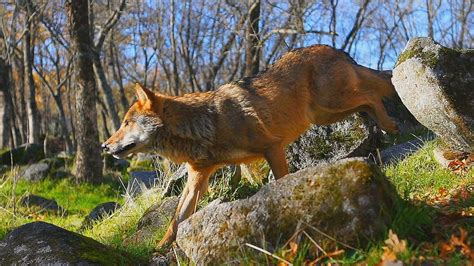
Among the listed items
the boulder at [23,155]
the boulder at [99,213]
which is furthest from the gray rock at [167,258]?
the boulder at [23,155]

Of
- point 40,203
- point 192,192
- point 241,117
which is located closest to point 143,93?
point 241,117

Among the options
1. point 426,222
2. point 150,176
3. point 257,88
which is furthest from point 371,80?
point 150,176

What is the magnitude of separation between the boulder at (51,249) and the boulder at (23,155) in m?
15.8

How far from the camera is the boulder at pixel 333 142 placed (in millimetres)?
8484

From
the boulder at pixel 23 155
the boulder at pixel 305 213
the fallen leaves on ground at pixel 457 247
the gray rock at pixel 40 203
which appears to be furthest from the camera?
the boulder at pixel 23 155

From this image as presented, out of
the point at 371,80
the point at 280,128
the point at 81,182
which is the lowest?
the point at 81,182

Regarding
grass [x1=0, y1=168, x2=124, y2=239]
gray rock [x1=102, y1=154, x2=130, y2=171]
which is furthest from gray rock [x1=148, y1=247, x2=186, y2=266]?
gray rock [x1=102, y1=154, x2=130, y2=171]

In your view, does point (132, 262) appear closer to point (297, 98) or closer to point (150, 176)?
point (297, 98)

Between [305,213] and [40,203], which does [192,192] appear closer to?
[305,213]

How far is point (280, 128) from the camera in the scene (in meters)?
6.70

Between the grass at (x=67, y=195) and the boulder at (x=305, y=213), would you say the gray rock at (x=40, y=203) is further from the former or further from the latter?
the boulder at (x=305, y=213)

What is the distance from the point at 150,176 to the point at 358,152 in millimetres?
6026

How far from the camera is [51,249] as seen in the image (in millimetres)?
4809

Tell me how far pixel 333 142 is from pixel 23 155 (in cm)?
1559
